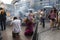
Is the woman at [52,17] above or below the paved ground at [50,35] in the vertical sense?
above

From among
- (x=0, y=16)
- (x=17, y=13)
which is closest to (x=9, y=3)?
(x=17, y=13)

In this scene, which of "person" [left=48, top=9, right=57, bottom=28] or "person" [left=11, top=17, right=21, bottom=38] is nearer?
"person" [left=11, top=17, right=21, bottom=38]

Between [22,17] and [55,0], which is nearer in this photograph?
[55,0]

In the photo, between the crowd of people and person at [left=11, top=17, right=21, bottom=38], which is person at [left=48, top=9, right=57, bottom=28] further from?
person at [left=11, top=17, right=21, bottom=38]

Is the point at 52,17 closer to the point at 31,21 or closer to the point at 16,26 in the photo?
the point at 31,21

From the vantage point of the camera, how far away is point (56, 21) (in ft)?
29.6

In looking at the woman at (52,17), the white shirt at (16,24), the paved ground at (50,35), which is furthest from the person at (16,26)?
the woman at (52,17)

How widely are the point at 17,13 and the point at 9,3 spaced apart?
0.73 meters

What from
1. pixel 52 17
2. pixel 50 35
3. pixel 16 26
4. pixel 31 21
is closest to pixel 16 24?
pixel 16 26

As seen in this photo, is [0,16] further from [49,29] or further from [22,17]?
[49,29]

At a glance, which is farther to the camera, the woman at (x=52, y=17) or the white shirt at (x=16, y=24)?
the woman at (x=52, y=17)

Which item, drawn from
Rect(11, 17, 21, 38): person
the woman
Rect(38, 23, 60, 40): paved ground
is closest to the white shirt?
Rect(11, 17, 21, 38): person

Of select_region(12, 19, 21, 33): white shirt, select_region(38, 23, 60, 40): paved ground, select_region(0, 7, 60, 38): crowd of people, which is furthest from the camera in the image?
select_region(0, 7, 60, 38): crowd of people

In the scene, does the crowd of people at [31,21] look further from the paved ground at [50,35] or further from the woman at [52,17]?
the paved ground at [50,35]
